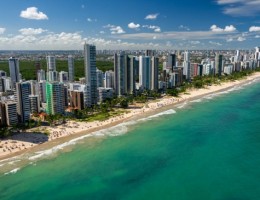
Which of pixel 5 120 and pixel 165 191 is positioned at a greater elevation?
pixel 5 120

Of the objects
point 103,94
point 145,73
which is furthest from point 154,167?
point 145,73

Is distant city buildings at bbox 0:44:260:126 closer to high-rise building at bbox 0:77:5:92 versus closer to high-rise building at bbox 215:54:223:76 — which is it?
high-rise building at bbox 0:77:5:92

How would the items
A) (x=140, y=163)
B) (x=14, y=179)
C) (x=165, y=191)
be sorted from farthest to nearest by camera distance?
(x=140, y=163) → (x=14, y=179) → (x=165, y=191)

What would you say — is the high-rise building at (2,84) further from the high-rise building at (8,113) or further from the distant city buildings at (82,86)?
the high-rise building at (8,113)

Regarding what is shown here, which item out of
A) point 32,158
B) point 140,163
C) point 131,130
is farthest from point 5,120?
point 140,163

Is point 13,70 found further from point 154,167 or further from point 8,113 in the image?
point 154,167

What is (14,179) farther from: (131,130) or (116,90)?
(116,90)

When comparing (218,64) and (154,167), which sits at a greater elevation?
(218,64)
